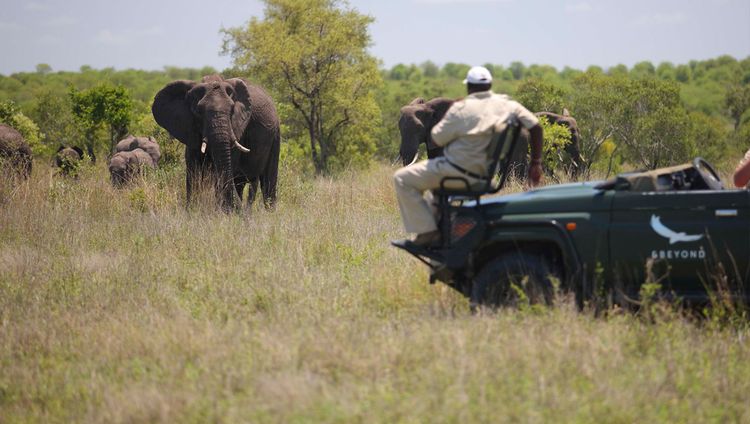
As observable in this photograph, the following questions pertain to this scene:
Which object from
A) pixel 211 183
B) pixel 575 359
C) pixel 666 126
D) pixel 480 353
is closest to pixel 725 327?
pixel 575 359

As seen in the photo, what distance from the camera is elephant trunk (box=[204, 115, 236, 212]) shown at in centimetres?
1527

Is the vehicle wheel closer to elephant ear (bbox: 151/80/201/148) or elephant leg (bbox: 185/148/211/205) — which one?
elephant leg (bbox: 185/148/211/205)

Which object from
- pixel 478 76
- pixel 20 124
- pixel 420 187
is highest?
pixel 478 76

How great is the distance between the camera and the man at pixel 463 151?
7539 mm

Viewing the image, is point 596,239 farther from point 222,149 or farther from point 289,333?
point 222,149

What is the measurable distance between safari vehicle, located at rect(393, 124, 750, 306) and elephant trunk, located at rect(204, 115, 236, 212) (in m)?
8.16

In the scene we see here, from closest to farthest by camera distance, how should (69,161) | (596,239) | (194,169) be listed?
(596,239) < (194,169) < (69,161)

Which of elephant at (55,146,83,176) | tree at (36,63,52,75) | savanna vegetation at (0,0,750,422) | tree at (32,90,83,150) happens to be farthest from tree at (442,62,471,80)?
savanna vegetation at (0,0,750,422)

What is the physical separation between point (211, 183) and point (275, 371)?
374 inches

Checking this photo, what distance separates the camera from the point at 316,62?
32.0 meters

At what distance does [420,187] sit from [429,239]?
45 cm

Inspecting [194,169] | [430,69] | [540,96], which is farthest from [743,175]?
[430,69]

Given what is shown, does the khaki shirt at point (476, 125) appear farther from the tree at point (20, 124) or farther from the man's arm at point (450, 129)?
Result: the tree at point (20, 124)

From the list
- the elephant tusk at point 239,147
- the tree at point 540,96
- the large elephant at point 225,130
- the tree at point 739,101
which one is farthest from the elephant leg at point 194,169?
the tree at point 739,101
